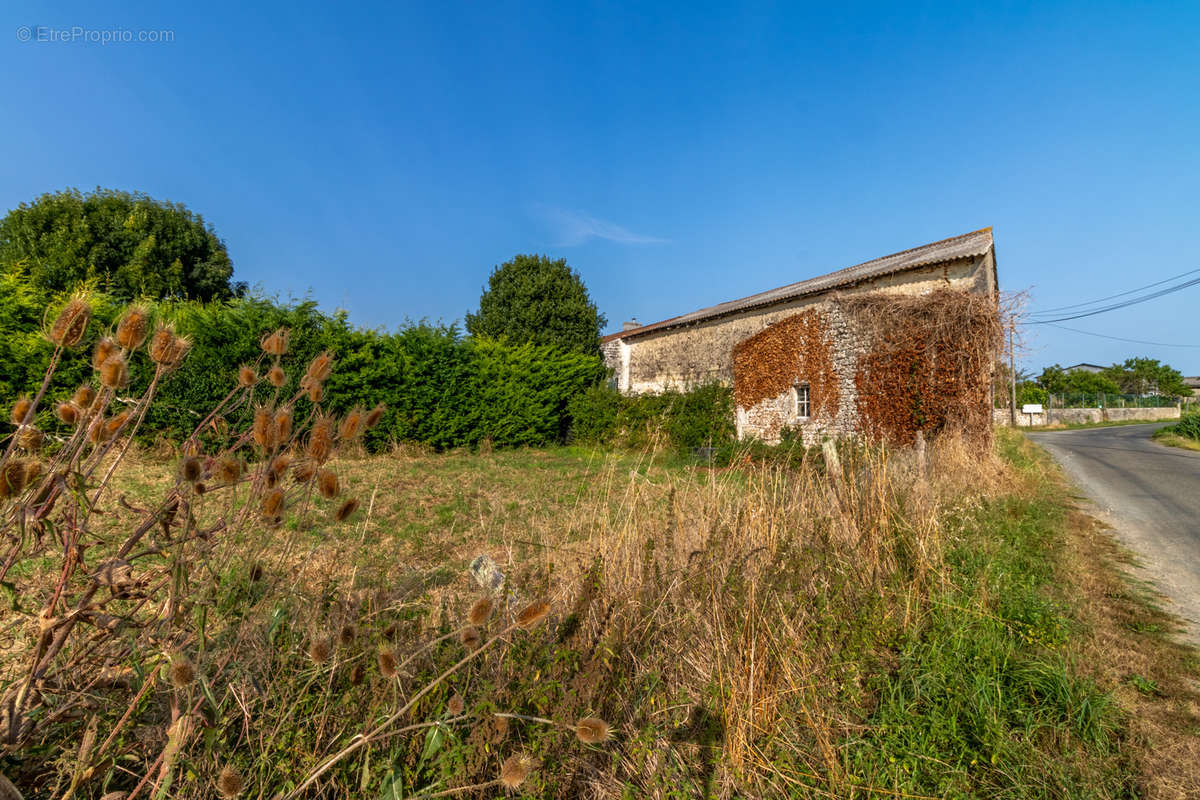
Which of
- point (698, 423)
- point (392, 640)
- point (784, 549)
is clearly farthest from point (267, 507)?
point (698, 423)

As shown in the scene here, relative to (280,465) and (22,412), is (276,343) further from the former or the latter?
(22,412)

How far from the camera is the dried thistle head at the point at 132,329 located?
1306 millimetres

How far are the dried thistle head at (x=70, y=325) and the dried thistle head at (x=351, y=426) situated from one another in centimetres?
61

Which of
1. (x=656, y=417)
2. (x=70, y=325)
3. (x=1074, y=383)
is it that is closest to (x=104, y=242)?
(x=656, y=417)

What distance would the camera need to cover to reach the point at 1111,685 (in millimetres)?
3166

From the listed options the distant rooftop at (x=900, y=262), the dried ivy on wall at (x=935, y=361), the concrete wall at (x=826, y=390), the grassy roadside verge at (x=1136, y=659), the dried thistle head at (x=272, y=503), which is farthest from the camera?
the distant rooftop at (x=900, y=262)

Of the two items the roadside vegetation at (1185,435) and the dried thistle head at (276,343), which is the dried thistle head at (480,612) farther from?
the roadside vegetation at (1185,435)

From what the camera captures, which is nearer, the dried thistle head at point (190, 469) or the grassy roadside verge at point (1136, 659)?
the dried thistle head at point (190, 469)

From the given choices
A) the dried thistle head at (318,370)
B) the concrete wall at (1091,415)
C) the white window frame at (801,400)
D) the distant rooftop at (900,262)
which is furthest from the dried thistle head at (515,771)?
the concrete wall at (1091,415)

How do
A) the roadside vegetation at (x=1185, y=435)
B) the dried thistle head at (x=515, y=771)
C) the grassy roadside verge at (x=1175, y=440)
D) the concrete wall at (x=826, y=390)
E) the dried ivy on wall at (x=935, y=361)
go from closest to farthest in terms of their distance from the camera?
the dried thistle head at (x=515, y=771), the dried ivy on wall at (x=935, y=361), the concrete wall at (x=826, y=390), the grassy roadside verge at (x=1175, y=440), the roadside vegetation at (x=1185, y=435)

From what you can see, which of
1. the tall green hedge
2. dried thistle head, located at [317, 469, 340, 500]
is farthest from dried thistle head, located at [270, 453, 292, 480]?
the tall green hedge

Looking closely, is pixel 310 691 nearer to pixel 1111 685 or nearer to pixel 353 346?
pixel 1111 685

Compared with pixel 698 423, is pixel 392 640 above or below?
below

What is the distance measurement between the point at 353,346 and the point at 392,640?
12129 millimetres
